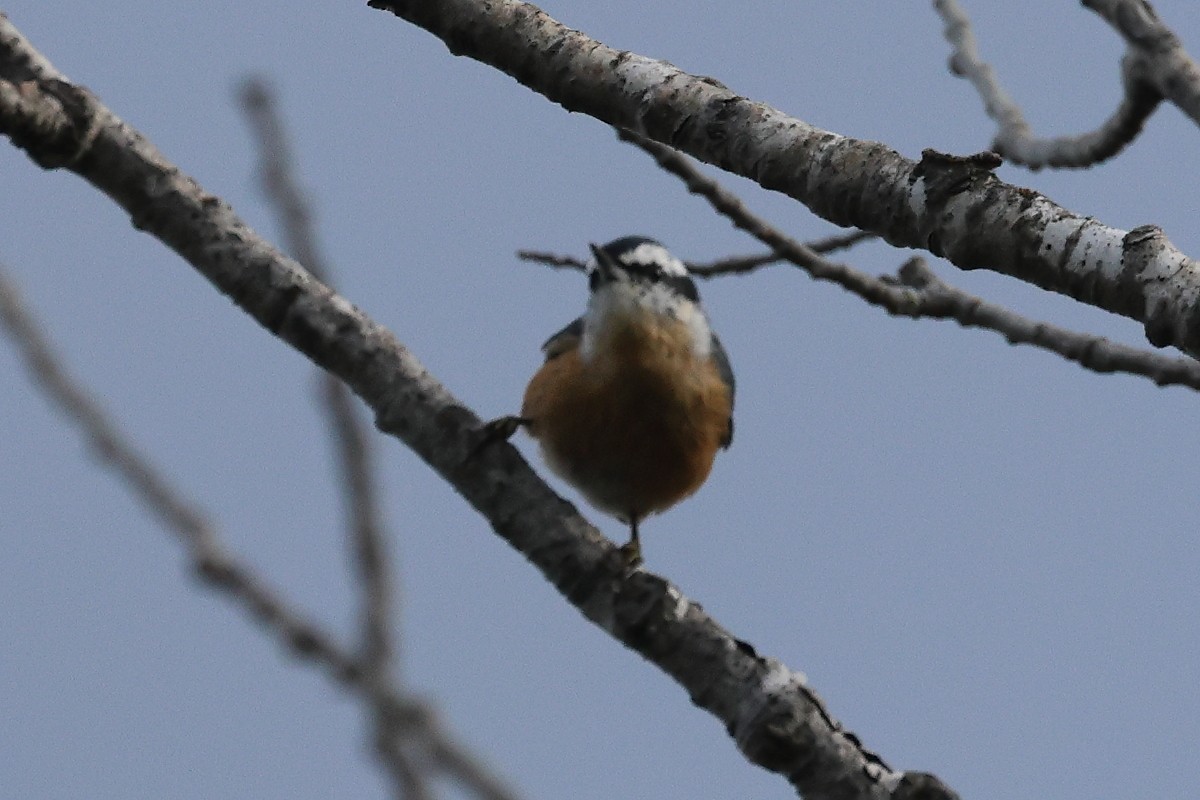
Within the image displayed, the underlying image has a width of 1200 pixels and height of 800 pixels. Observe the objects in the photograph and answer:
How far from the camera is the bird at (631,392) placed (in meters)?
5.64

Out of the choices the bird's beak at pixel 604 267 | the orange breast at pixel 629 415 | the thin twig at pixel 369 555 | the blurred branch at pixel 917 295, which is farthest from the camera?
the bird's beak at pixel 604 267

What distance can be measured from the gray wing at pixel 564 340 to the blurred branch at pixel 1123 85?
1942 mm

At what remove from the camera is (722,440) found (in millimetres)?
6281

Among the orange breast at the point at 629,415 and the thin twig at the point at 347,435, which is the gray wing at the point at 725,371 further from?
the thin twig at the point at 347,435

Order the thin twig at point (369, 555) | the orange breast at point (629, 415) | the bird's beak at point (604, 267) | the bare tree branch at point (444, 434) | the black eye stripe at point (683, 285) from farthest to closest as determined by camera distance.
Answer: the black eye stripe at point (683, 285)
the bird's beak at point (604, 267)
the orange breast at point (629, 415)
the bare tree branch at point (444, 434)
the thin twig at point (369, 555)

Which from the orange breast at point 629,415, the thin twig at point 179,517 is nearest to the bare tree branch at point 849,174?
the thin twig at point 179,517

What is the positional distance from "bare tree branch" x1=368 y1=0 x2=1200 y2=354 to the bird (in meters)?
2.19

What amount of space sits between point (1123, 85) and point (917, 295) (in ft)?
4.52

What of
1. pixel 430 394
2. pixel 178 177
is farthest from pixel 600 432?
pixel 178 177

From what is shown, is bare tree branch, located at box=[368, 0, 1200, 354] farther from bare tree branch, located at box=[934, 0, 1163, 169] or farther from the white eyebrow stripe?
the white eyebrow stripe

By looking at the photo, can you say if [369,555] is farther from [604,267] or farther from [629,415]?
[604,267]

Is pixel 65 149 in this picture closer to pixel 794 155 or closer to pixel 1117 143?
pixel 794 155

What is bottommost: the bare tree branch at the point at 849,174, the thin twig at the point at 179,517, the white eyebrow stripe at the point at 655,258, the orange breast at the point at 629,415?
the thin twig at the point at 179,517

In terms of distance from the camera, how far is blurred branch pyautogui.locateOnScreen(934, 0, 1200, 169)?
9.21 feet
